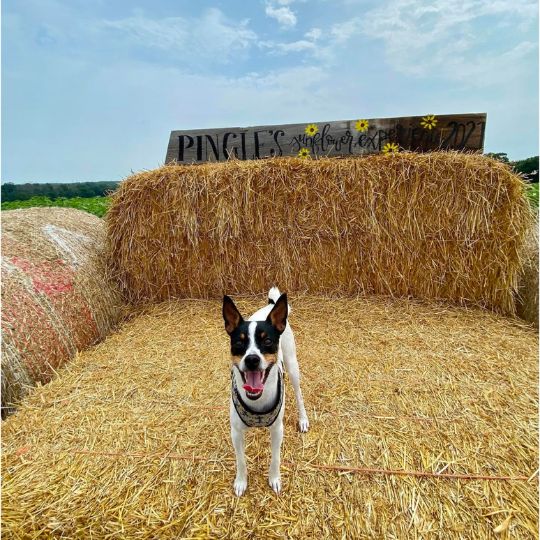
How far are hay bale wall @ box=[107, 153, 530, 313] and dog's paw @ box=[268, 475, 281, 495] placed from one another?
3.43 meters

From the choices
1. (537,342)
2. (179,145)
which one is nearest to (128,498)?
(537,342)

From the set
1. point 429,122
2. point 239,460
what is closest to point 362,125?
point 429,122

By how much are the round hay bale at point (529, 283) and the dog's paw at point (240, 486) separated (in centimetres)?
477

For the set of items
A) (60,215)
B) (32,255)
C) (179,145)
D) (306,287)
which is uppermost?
(179,145)

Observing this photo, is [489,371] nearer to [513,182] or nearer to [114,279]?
[513,182]

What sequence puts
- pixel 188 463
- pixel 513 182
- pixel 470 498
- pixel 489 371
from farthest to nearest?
pixel 513 182, pixel 489 371, pixel 188 463, pixel 470 498

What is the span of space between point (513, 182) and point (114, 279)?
238 inches

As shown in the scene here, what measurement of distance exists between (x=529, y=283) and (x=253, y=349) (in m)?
5.12

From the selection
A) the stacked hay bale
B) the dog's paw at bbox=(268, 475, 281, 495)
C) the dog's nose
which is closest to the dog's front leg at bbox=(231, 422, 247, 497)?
the dog's paw at bbox=(268, 475, 281, 495)

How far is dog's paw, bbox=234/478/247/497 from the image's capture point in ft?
7.59

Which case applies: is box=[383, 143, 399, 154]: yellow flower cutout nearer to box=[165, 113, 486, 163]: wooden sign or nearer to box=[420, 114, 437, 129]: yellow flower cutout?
box=[165, 113, 486, 163]: wooden sign

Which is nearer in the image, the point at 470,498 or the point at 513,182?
the point at 470,498

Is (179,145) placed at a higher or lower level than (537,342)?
higher

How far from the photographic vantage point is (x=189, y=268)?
18.6 feet
